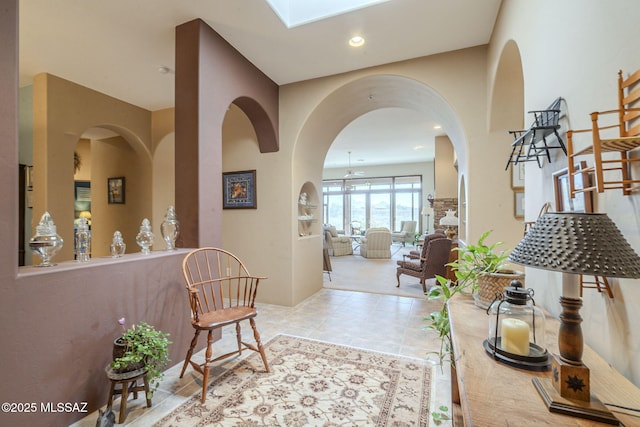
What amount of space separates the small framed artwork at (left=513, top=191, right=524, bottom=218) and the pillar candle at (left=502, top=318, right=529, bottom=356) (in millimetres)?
2242

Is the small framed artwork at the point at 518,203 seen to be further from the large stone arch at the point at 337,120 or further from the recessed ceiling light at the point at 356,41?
the recessed ceiling light at the point at 356,41

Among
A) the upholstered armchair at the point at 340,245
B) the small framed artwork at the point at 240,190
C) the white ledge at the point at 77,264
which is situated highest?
the small framed artwork at the point at 240,190

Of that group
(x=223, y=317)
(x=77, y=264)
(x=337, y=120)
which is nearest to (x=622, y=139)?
(x=223, y=317)

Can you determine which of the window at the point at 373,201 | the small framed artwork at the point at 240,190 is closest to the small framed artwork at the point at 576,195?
the small framed artwork at the point at 240,190

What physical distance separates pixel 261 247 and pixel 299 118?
6.12 feet

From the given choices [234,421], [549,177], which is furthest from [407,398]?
[549,177]

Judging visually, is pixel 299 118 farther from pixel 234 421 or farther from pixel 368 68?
pixel 234 421

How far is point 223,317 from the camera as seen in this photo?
2.04m

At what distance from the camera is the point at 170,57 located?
3264mm

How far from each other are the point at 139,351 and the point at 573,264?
2110 millimetres

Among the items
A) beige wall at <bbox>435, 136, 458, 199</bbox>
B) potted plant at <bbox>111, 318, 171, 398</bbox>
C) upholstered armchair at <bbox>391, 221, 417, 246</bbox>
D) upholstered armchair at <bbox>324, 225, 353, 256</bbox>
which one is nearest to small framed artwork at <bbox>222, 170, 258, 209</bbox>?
potted plant at <bbox>111, 318, 171, 398</bbox>

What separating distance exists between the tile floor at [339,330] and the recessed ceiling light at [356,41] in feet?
10.0

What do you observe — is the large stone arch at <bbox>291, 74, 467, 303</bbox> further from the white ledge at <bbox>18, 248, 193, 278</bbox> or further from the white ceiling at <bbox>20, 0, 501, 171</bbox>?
the white ledge at <bbox>18, 248, 193, 278</bbox>

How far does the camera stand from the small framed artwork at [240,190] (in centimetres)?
401
